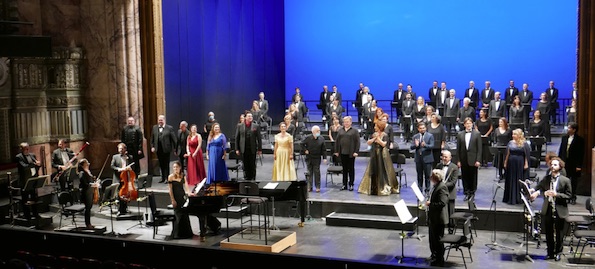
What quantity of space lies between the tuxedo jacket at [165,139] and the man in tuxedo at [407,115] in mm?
6828

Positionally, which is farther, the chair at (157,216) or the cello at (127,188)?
the cello at (127,188)

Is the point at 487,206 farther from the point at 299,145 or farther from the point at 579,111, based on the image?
the point at 299,145

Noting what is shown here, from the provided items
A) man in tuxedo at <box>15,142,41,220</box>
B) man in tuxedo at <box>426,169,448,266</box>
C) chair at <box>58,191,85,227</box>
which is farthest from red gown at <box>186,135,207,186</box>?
man in tuxedo at <box>426,169,448,266</box>

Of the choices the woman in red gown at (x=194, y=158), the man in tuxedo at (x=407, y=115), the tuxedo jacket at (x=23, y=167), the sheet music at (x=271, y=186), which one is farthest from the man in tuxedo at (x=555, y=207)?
the tuxedo jacket at (x=23, y=167)

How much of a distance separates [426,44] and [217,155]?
40.0 feet

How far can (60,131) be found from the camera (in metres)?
15.8

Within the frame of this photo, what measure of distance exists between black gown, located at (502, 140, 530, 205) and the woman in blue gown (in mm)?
5615

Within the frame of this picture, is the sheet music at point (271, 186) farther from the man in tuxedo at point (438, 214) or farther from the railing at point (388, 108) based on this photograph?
the railing at point (388, 108)

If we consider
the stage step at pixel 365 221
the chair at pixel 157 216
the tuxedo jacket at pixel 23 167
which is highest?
the tuxedo jacket at pixel 23 167

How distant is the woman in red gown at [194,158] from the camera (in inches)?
565

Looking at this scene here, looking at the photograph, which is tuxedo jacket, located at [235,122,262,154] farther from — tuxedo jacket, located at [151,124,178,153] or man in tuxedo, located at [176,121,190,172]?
tuxedo jacket, located at [151,124,178,153]

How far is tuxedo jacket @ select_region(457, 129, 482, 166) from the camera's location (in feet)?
42.2

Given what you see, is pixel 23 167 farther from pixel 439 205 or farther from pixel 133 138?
pixel 439 205

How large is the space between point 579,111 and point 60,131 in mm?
11119
